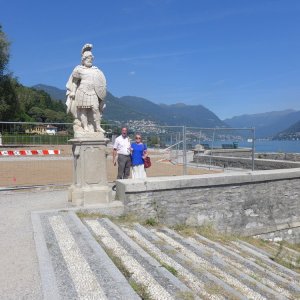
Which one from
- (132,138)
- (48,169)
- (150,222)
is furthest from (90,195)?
(48,169)

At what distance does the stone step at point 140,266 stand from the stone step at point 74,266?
23 cm

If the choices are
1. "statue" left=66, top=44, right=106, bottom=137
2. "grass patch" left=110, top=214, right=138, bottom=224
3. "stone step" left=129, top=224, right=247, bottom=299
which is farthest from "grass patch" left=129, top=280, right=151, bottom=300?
"statue" left=66, top=44, right=106, bottom=137

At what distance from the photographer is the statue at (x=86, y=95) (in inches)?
355

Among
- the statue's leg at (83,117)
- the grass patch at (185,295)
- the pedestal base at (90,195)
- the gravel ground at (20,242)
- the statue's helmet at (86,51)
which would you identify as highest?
the statue's helmet at (86,51)

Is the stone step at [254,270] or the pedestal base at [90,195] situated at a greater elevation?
the pedestal base at [90,195]

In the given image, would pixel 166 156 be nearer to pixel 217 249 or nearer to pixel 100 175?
pixel 100 175

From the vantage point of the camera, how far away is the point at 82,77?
29.6 ft

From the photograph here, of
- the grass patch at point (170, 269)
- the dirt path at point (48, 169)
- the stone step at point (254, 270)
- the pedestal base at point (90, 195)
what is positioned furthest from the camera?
the dirt path at point (48, 169)

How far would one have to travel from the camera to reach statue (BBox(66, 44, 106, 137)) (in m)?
9.02

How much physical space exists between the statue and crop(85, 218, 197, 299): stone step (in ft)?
8.69

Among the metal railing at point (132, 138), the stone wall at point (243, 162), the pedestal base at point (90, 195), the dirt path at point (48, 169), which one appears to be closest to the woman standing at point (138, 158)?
the pedestal base at point (90, 195)

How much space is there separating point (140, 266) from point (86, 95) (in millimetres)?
4675

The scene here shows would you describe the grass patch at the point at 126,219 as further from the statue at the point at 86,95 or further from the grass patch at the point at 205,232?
the statue at the point at 86,95

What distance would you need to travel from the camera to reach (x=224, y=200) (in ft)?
33.0
